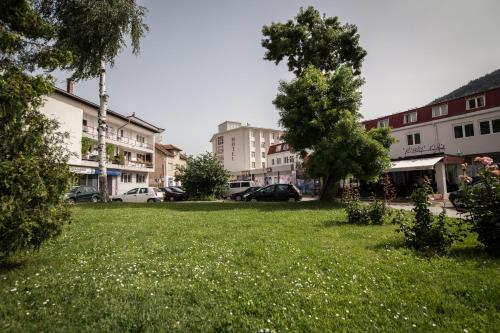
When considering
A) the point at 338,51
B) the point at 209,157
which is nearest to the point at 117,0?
the point at 209,157

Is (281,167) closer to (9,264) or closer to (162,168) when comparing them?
(162,168)

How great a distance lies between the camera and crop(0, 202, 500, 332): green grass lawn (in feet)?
11.1

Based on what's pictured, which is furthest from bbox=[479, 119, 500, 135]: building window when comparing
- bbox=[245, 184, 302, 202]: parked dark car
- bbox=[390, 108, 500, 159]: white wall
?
bbox=[245, 184, 302, 202]: parked dark car

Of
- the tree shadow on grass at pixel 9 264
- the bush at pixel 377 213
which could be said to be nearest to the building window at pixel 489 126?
the bush at pixel 377 213

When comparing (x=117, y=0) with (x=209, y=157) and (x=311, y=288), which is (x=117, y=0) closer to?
(x=209, y=157)

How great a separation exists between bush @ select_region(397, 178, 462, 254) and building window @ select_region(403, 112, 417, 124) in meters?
30.6

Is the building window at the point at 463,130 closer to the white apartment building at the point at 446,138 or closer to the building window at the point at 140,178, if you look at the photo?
the white apartment building at the point at 446,138

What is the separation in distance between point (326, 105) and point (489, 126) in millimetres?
19672

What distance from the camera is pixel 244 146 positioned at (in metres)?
Result: 77.9

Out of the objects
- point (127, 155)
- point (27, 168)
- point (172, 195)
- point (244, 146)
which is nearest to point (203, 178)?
point (172, 195)

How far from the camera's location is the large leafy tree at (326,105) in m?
17.5

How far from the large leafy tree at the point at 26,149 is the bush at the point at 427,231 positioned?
299 inches

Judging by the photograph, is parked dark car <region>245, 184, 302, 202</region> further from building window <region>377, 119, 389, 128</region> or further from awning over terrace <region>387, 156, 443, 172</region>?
building window <region>377, 119, 389, 128</region>

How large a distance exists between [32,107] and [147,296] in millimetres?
4190
